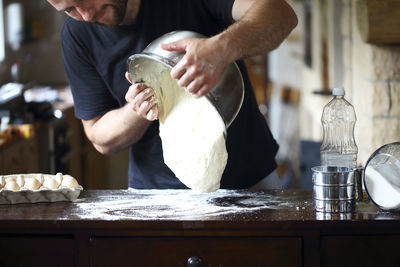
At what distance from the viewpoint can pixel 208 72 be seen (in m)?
1.60

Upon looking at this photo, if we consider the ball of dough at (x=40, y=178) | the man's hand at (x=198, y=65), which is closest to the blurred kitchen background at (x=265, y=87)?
the man's hand at (x=198, y=65)

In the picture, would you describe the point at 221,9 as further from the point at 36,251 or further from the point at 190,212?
the point at 36,251

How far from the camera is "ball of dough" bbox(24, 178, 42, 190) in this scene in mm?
1867

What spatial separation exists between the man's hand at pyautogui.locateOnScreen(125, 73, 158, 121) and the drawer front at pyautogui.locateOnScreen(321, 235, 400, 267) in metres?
0.59

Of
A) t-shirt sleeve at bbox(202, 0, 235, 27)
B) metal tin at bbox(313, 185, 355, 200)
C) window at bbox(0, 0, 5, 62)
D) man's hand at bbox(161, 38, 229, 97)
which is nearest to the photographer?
man's hand at bbox(161, 38, 229, 97)

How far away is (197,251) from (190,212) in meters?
0.12

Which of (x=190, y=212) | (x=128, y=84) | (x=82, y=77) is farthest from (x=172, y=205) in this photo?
(x=82, y=77)

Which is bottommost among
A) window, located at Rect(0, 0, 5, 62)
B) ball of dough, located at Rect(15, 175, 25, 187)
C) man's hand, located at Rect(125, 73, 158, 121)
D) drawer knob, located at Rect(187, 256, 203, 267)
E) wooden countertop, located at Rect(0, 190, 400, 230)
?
drawer knob, located at Rect(187, 256, 203, 267)

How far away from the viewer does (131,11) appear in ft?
6.88

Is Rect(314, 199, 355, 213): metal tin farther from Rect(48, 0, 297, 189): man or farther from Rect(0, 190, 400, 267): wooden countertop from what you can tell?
Rect(48, 0, 297, 189): man

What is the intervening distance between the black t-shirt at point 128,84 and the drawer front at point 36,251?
596 mm

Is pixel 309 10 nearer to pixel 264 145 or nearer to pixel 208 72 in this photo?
pixel 264 145

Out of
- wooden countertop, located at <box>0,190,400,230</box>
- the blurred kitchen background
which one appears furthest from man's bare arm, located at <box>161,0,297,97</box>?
the blurred kitchen background

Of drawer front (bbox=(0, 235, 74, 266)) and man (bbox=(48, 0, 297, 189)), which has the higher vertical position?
man (bbox=(48, 0, 297, 189))
